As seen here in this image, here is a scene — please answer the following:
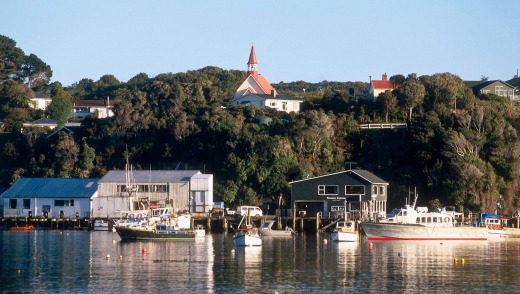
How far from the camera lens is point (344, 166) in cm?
11119

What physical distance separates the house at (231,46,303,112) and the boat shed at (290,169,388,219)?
34965 mm

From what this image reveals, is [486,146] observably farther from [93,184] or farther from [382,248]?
[93,184]

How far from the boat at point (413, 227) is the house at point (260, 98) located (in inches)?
1949

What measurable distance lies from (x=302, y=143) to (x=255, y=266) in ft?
171

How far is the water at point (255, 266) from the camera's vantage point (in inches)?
2013

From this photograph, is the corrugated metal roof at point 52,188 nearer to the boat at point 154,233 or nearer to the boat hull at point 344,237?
the boat at point 154,233

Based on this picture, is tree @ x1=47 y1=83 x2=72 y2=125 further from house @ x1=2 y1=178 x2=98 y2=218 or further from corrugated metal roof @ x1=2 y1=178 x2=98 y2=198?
house @ x1=2 y1=178 x2=98 y2=218

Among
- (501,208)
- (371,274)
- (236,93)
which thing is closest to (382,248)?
(371,274)

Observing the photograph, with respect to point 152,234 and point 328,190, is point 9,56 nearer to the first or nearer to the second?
point 328,190

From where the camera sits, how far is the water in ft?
168

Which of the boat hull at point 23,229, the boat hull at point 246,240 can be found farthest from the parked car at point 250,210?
the boat hull at point 23,229

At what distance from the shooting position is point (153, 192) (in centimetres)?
10362

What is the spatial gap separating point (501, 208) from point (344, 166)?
20314 mm

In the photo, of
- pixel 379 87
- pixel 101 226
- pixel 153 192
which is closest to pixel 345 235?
pixel 153 192
